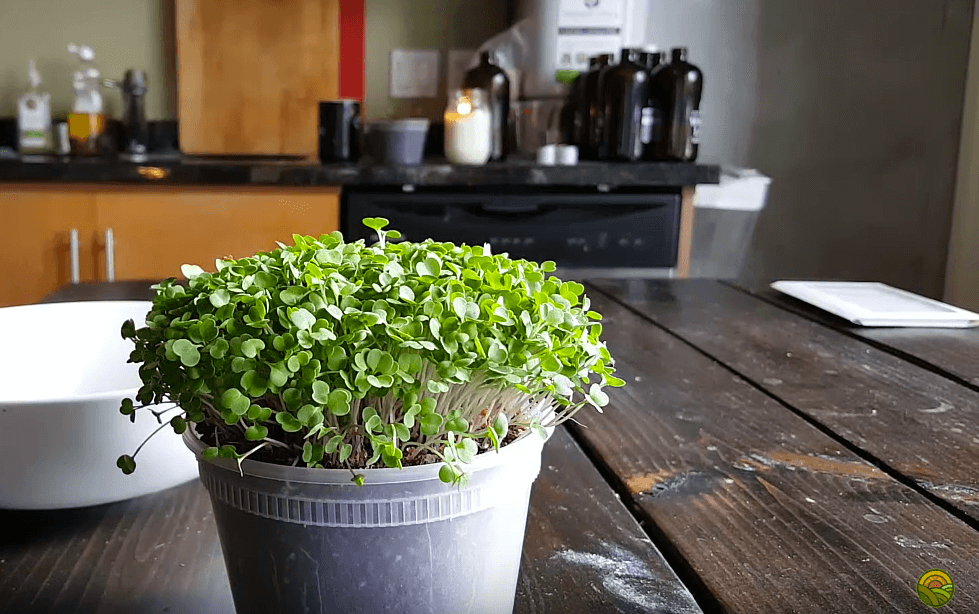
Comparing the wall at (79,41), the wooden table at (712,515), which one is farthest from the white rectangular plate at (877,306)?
the wall at (79,41)

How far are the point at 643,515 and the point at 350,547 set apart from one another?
10.6 inches

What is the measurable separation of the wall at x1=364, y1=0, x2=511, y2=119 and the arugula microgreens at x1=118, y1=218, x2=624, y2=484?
2529mm

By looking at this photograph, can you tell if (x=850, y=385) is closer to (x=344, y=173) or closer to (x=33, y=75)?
(x=344, y=173)

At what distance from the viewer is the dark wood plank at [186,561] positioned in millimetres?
525

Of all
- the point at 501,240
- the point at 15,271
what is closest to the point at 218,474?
the point at 501,240

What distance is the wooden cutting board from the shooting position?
272cm

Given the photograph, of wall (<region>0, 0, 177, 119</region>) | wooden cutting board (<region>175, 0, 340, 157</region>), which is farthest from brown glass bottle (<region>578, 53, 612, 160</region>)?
wall (<region>0, 0, 177, 119</region>)

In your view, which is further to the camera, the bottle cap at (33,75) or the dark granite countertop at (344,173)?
the bottle cap at (33,75)

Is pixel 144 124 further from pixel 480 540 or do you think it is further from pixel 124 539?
pixel 480 540

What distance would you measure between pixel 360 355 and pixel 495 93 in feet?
7.62

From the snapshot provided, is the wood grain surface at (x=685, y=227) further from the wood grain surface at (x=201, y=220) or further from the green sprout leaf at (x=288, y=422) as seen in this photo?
the green sprout leaf at (x=288, y=422)

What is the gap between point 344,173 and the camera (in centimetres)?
233

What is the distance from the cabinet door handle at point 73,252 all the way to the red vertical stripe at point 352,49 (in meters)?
0.91

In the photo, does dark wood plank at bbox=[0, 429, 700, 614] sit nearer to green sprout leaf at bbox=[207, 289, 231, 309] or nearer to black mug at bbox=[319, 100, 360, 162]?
green sprout leaf at bbox=[207, 289, 231, 309]
